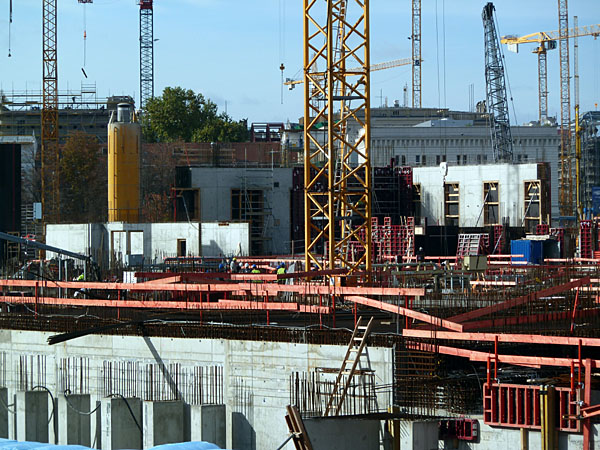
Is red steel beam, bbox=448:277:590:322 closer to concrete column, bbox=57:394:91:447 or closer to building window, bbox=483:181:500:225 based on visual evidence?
concrete column, bbox=57:394:91:447

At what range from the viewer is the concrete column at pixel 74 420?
22281mm

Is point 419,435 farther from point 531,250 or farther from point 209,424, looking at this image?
point 531,250

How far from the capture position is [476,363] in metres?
20.7

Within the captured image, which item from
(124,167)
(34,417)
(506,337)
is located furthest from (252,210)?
Result: (506,337)

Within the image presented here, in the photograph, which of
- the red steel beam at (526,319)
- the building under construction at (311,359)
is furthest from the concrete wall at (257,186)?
the red steel beam at (526,319)

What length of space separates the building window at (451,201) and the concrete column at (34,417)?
46.5 m

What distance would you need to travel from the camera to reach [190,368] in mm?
22141

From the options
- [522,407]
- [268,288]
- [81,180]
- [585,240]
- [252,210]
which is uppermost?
[81,180]

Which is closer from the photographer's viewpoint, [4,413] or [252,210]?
[4,413]

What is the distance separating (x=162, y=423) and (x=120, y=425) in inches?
37.0

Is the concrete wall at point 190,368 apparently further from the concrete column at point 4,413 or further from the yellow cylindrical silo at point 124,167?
the yellow cylindrical silo at point 124,167

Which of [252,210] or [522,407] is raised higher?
[252,210]

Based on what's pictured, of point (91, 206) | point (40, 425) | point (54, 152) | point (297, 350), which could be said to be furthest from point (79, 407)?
point (91, 206)

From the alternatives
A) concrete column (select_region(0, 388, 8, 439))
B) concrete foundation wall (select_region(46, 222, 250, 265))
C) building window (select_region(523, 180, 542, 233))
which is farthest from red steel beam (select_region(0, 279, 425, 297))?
building window (select_region(523, 180, 542, 233))
